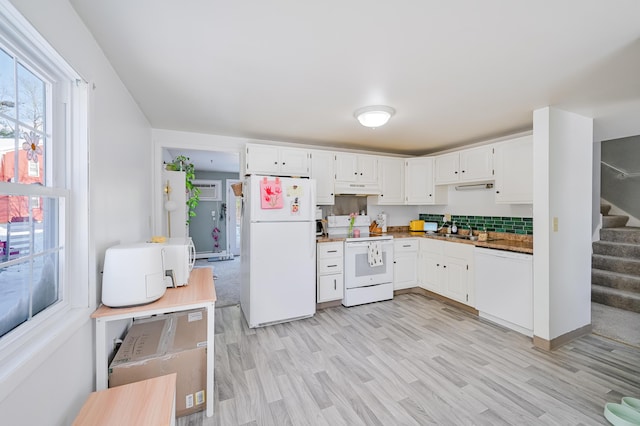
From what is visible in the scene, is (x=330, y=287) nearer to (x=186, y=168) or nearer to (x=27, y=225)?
(x=27, y=225)

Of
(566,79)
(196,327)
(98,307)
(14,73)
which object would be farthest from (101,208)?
(566,79)

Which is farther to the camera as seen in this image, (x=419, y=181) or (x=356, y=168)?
(x=419, y=181)

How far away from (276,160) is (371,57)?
2.05 meters

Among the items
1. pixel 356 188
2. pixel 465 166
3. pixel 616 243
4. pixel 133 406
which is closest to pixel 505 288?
pixel 465 166

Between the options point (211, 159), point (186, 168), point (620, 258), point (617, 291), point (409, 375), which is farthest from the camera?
point (211, 159)

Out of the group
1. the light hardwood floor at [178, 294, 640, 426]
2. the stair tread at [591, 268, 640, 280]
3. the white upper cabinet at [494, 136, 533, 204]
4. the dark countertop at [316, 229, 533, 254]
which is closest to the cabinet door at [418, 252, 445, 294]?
the dark countertop at [316, 229, 533, 254]

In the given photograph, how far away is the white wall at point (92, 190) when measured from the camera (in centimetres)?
98

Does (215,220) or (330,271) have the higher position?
(215,220)

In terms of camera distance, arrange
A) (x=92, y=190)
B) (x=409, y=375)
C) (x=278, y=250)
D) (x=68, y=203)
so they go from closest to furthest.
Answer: (x=68, y=203)
(x=92, y=190)
(x=409, y=375)
(x=278, y=250)

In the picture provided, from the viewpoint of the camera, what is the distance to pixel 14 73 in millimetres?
1004

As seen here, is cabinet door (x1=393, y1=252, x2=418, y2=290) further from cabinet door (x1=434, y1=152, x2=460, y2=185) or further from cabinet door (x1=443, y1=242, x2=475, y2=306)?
cabinet door (x1=434, y1=152, x2=460, y2=185)

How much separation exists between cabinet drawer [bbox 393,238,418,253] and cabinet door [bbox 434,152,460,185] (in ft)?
3.24

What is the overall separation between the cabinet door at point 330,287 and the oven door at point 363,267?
9 centimetres

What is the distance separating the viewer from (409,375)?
2160 millimetres
